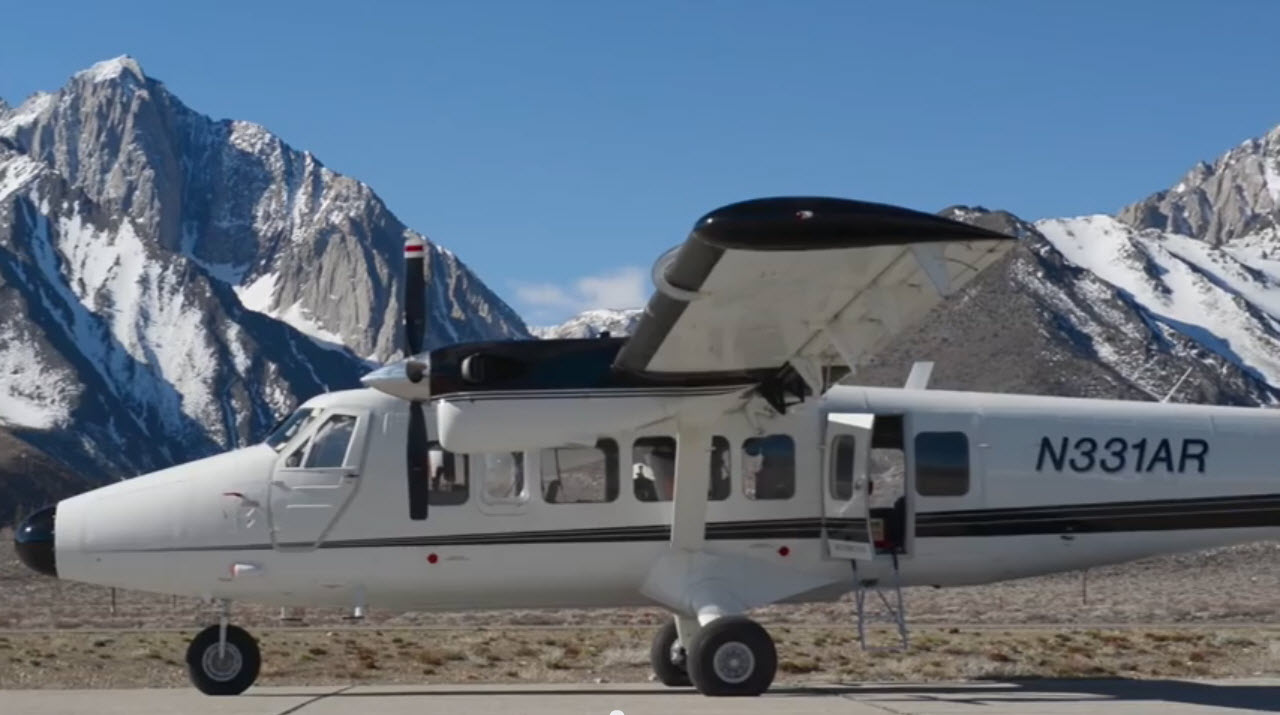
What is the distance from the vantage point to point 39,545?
1602 centimetres

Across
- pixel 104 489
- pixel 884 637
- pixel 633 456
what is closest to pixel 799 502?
pixel 633 456

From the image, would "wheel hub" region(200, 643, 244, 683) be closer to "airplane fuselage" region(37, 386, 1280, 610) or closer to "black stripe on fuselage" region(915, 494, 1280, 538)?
"airplane fuselage" region(37, 386, 1280, 610)

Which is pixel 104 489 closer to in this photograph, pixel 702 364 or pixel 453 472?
pixel 453 472

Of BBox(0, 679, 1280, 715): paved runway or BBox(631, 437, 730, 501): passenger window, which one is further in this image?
BBox(631, 437, 730, 501): passenger window

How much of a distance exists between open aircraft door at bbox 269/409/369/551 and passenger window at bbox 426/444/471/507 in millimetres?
661

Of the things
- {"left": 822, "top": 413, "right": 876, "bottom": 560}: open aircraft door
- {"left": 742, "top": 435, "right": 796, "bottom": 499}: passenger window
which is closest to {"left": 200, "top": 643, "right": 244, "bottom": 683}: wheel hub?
{"left": 742, "top": 435, "right": 796, "bottom": 499}: passenger window

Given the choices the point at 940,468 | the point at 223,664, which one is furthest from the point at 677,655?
the point at 223,664

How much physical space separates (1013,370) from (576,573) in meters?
93.7

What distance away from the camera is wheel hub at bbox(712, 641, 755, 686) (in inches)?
591

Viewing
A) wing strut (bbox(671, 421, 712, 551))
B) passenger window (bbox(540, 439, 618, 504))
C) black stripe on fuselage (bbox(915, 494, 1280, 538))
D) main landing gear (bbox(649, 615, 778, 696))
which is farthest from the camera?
black stripe on fuselage (bbox(915, 494, 1280, 538))

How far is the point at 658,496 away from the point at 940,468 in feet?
8.83

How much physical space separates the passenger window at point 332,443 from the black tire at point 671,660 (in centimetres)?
370

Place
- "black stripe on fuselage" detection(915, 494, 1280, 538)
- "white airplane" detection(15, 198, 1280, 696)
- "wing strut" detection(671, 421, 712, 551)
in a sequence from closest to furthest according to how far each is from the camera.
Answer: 1. "white airplane" detection(15, 198, 1280, 696)
2. "wing strut" detection(671, 421, 712, 551)
3. "black stripe on fuselage" detection(915, 494, 1280, 538)

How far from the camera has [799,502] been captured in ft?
53.5
